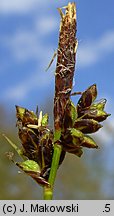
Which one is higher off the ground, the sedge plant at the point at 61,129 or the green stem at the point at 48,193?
the sedge plant at the point at 61,129

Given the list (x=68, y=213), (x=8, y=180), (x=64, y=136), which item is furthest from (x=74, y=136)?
(x=8, y=180)

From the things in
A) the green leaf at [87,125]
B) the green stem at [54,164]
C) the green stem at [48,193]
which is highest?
the green leaf at [87,125]

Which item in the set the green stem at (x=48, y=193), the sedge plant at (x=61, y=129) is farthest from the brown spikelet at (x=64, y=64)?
the green stem at (x=48, y=193)

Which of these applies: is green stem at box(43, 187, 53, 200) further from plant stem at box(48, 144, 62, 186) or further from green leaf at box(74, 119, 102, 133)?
green leaf at box(74, 119, 102, 133)

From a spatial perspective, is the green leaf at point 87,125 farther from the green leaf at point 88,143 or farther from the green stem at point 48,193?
the green stem at point 48,193

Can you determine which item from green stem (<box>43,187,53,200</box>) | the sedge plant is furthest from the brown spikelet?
green stem (<box>43,187,53,200</box>)

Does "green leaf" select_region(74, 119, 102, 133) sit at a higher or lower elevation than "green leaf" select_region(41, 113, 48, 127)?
lower

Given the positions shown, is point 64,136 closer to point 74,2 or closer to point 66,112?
point 66,112

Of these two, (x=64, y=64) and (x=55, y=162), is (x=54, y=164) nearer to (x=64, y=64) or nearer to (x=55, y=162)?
(x=55, y=162)

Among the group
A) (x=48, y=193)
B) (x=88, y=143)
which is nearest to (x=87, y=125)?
(x=88, y=143)
